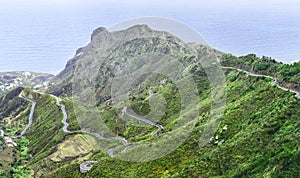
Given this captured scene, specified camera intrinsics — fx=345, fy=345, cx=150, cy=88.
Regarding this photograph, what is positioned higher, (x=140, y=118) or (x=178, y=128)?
(x=178, y=128)

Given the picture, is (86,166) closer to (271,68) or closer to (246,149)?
(246,149)

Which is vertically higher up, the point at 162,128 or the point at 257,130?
the point at 257,130

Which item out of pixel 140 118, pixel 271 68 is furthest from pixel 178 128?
pixel 140 118

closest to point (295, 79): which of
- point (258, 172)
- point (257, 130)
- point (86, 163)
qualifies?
point (257, 130)

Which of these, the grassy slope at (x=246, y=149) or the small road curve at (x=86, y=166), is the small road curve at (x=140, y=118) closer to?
the small road curve at (x=86, y=166)

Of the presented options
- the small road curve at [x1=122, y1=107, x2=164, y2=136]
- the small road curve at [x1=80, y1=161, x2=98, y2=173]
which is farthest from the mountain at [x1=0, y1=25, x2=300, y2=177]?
the small road curve at [x1=122, y1=107, x2=164, y2=136]

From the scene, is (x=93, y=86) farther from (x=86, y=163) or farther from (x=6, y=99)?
(x=86, y=163)
